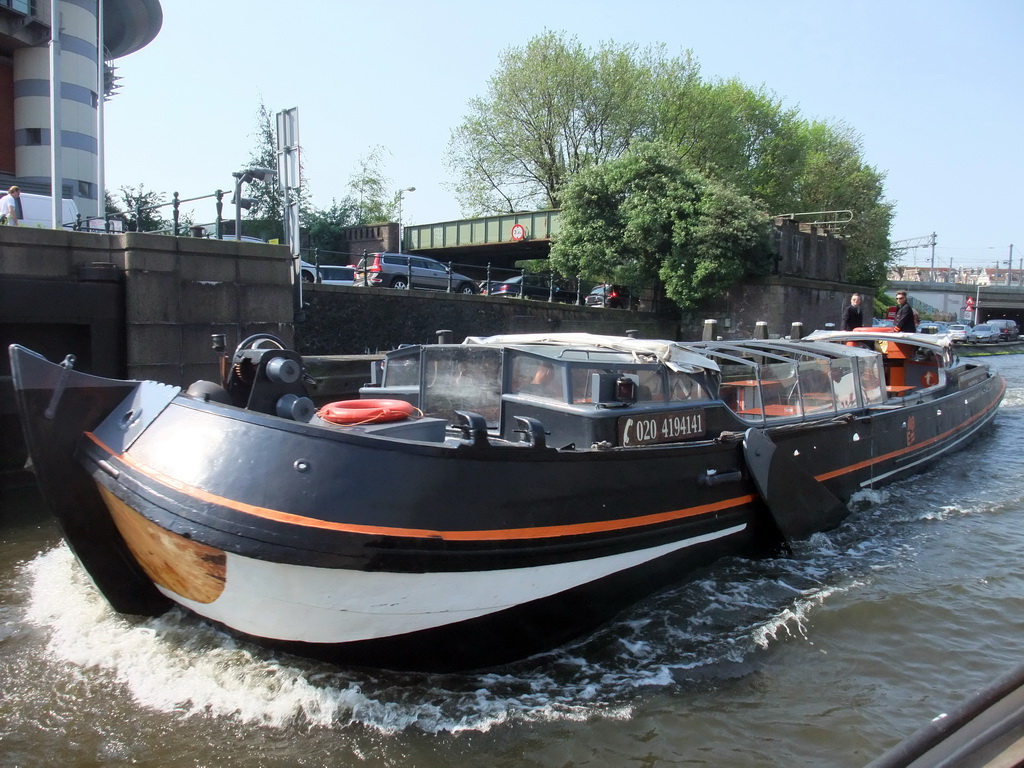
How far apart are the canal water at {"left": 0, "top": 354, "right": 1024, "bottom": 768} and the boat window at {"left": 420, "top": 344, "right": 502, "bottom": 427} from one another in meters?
1.72

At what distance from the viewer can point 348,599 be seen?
11.9 ft

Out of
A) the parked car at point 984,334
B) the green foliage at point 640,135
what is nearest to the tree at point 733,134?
the green foliage at point 640,135

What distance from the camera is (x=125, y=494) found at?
3742mm

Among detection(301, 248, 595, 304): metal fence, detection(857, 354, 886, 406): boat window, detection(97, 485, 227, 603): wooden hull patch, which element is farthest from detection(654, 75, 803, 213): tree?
detection(97, 485, 227, 603): wooden hull patch

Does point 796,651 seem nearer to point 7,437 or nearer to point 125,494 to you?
point 125,494

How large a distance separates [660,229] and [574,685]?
18627mm

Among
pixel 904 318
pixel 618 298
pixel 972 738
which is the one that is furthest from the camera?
pixel 618 298

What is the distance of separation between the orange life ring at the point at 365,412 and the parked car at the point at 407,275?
1436 cm

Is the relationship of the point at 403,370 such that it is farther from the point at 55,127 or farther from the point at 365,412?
the point at 55,127

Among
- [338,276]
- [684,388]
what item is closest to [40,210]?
[338,276]

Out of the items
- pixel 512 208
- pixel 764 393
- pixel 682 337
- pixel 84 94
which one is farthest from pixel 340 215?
pixel 764 393

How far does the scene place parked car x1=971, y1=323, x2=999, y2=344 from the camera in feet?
118

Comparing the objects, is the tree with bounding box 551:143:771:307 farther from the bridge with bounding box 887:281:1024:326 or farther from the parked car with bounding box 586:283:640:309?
the bridge with bounding box 887:281:1024:326

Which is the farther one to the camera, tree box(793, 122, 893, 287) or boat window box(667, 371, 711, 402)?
tree box(793, 122, 893, 287)
